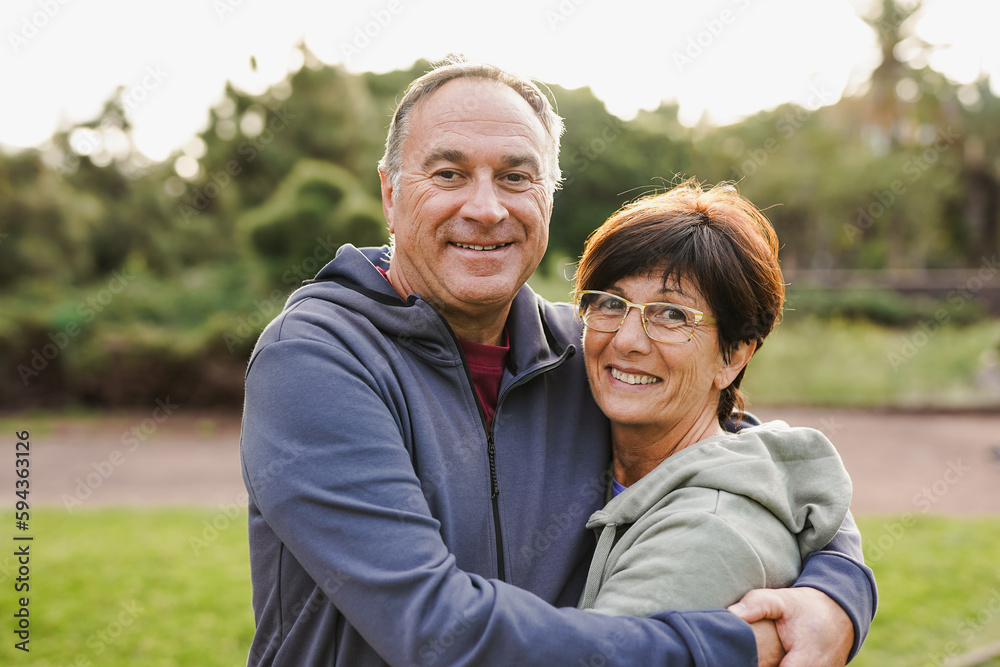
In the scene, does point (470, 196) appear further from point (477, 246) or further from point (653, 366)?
point (653, 366)

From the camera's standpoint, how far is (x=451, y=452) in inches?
72.2

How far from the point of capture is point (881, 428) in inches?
444

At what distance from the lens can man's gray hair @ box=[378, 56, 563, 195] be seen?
206 centimetres

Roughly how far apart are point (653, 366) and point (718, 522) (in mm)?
505

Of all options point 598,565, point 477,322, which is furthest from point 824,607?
point 477,322

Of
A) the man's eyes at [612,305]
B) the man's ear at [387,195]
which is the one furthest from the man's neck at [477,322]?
the man's eyes at [612,305]

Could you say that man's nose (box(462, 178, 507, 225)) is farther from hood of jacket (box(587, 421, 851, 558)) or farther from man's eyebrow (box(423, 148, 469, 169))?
hood of jacket (box(587, 421, 851, 558))

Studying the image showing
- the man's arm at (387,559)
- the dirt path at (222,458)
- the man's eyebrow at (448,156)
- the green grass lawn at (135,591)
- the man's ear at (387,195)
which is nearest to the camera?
the man's arm at (387,559)

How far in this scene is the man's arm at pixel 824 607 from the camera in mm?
1676

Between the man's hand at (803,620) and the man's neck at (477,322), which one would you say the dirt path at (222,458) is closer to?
the man's neck at (477,322)

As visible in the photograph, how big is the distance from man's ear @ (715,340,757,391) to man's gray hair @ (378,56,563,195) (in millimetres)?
713

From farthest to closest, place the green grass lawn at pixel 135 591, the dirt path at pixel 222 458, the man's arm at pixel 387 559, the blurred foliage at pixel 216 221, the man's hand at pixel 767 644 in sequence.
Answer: the blurred foliage at pixel 216 221 < the dirt path at pixel 222 458 < the green grass lawn at pixel 135 591 < the man's hand at pixel 767 644 < the man's arm at pixel 387 559

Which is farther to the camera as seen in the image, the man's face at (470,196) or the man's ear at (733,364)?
the man's ear at (733,364)

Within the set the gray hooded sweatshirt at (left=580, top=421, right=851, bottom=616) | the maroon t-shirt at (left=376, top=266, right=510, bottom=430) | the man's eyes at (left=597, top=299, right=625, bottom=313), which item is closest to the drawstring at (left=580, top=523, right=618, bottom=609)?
the gray hooded sweatshirt at (left=580, top=421, right=851, bottom=616)
